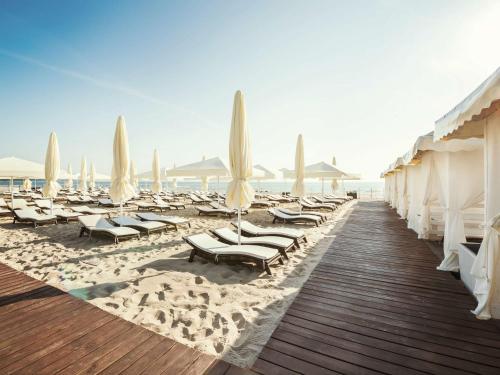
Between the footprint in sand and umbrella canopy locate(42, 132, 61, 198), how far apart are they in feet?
29.7

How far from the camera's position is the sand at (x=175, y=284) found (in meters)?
2.36

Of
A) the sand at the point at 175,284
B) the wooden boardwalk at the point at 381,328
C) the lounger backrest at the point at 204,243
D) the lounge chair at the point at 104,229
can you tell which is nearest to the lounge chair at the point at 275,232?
the sand at the point at 175,284

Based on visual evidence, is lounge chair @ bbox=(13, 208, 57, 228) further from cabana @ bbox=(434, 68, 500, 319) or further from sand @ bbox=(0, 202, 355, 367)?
cabana @ bbox=(434, 68, 500, 319)

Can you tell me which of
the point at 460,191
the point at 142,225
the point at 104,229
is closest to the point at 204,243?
the point at 142,225

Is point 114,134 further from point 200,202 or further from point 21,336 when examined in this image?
point 200,202

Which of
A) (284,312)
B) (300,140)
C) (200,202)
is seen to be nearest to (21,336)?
(284,312)

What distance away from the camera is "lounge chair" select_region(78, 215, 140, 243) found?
6.08 meters

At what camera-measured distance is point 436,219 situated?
648cm

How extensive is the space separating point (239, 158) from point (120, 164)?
13.0 feet

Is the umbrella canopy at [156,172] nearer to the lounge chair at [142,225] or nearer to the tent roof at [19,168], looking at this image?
the tent roof at [19,168]

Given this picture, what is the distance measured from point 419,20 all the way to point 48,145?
11.9 m

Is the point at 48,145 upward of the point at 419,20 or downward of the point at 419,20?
downward

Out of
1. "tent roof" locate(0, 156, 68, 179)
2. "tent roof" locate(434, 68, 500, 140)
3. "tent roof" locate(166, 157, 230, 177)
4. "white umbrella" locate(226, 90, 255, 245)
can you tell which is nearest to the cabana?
"tent roof" locate(434, 68, 500, 140)

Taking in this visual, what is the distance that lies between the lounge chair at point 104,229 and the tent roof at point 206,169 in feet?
9.19
